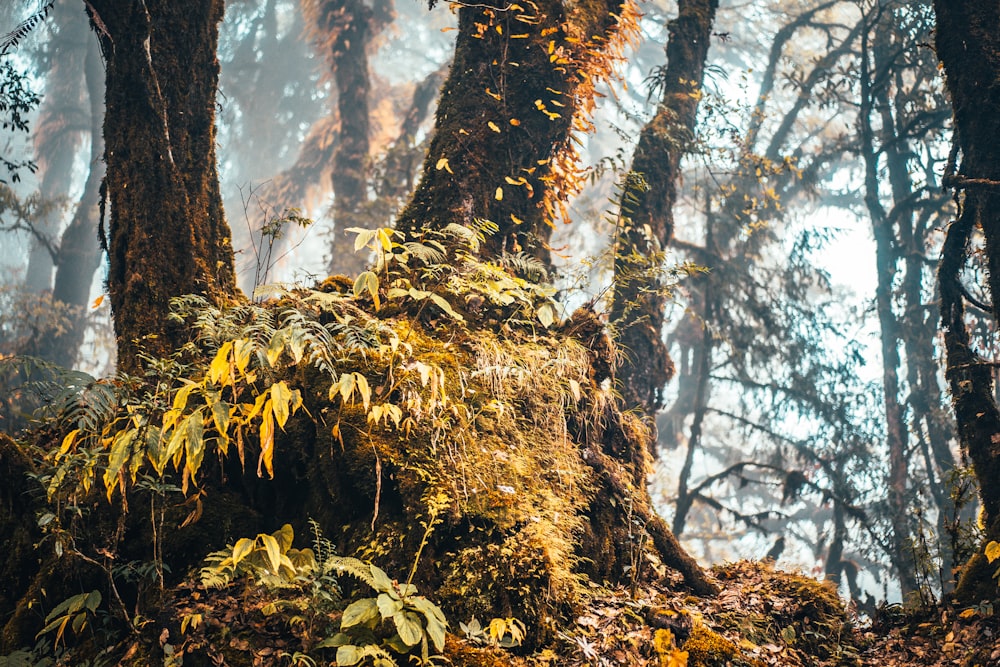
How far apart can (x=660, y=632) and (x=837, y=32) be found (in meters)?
21.0

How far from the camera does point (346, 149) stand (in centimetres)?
1630

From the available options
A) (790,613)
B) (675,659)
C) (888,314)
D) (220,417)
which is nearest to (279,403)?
(220,417)

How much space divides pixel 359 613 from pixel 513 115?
14.3 feet

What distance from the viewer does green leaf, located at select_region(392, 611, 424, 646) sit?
2.61 meters

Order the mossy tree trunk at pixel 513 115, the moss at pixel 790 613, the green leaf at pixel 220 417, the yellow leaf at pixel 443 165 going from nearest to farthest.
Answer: the green leaf at pixel 220 417, the moss at pixel 790 613, the yellow leaf at pixel 443 165, the mossy tree trunk at pixel 513 115

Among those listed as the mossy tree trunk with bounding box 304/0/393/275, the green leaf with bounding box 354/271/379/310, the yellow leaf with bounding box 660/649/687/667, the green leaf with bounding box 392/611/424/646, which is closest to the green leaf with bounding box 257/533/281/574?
the green leaf with bounding box 392/611/424/646

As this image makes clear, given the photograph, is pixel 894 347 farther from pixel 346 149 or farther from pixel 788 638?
pixel 346 149

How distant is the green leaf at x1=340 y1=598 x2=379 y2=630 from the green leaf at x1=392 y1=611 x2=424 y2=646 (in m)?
0.10

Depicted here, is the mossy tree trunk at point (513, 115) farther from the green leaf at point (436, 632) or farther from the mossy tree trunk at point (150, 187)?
the green leaf at point (436, 632)

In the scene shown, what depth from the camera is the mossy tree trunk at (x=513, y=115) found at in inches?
220

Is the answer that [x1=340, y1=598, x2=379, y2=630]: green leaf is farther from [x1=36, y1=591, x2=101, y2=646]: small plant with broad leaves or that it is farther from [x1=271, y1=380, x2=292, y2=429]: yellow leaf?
[x1=36, y1=591, x2=101, y2=646]: small plant with broad leaves

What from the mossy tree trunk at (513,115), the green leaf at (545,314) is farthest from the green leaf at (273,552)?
the mossy tree trunk at (513,115)

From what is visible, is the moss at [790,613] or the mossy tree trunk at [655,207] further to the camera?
the mossy tree trunk at [655,207]

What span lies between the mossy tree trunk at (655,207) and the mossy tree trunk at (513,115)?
3.50 feet
